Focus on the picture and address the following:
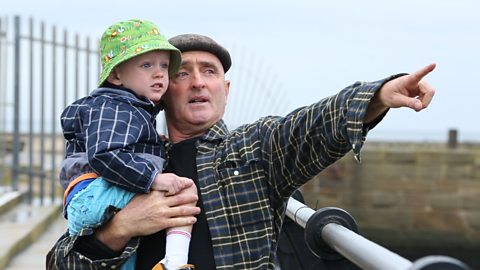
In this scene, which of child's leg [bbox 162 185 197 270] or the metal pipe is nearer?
the metal pipe

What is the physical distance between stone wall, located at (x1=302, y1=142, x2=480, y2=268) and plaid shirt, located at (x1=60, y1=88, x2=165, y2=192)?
41.4 ft

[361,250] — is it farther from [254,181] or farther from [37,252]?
[37,252]

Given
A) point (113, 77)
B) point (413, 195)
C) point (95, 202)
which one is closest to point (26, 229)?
point (113, 77)

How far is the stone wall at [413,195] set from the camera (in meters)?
14.9

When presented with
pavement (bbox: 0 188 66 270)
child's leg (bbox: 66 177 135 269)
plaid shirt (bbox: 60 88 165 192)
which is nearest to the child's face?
plaid shirt (bbox: 60 88 165 192)

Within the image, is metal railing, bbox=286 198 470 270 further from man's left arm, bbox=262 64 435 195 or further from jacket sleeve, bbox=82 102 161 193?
jacket sleeve, bbox=82 102 161 193

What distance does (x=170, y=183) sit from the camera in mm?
2148

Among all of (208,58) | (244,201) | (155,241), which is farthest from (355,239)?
(208,58)

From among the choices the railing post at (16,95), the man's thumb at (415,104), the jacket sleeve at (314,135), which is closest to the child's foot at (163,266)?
the jacket sleeve at (314,135)

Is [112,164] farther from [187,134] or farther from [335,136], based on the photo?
[335,136]

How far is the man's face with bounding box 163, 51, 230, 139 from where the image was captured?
92.0 inches

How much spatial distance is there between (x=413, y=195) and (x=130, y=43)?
44.1ft

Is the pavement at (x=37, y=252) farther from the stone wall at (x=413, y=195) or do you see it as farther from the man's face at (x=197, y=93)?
the stone wall at (x=413, y=195)

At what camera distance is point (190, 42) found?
2371 millimetres
